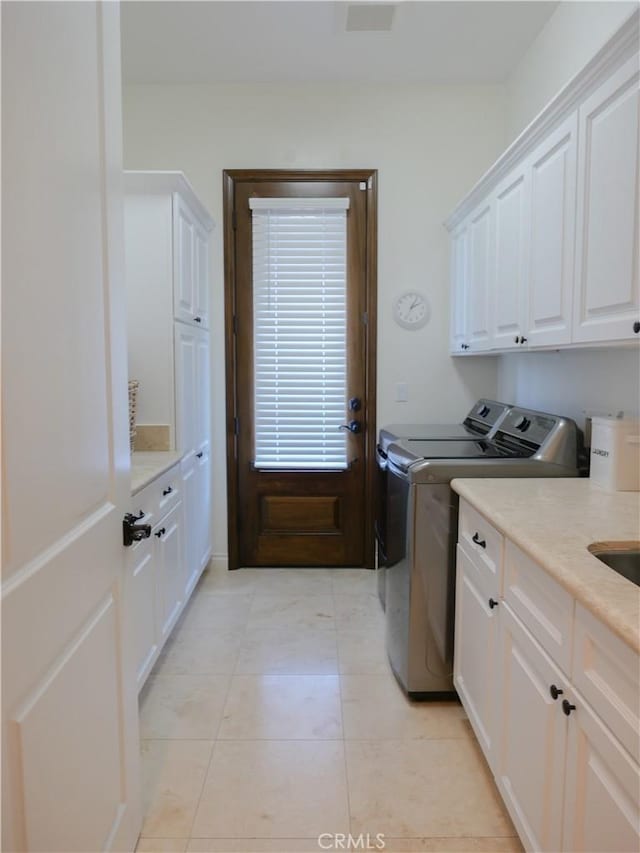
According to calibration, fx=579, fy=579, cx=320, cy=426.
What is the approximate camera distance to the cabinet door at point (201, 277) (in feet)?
10.4

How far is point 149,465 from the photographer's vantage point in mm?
2375

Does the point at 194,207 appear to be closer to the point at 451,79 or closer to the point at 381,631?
the point at 451,79

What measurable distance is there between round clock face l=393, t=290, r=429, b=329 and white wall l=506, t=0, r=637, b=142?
40.8 inches

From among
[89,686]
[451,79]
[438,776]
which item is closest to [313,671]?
[438,776]

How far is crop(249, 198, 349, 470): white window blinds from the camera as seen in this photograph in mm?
3492

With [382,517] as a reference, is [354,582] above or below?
below

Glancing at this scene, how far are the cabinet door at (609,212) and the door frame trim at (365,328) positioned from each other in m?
1.80

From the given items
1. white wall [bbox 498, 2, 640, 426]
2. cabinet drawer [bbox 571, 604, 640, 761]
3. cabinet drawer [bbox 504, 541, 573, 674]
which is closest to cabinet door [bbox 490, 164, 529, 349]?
white wall [bbox 498, 2, 640, 426]

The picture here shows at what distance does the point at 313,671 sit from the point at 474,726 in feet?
2.60

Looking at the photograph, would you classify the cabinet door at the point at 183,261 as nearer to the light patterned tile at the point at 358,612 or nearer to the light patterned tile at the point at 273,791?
the light patterned tile at the point at 358,612

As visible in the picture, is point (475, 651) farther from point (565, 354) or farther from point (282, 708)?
point (565, 354)

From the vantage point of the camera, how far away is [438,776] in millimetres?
1820

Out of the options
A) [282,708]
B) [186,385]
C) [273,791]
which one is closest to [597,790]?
[273,791]

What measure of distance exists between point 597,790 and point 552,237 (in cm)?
164
